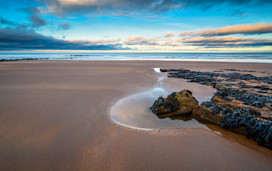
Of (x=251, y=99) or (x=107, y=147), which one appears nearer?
(x=107, y=147)

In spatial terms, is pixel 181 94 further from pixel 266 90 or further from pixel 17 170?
pixel 266 90

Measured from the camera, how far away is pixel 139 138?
2.83 m

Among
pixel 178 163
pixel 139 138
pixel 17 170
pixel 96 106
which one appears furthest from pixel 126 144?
pixel 96 106

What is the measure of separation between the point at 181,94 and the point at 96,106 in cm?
273

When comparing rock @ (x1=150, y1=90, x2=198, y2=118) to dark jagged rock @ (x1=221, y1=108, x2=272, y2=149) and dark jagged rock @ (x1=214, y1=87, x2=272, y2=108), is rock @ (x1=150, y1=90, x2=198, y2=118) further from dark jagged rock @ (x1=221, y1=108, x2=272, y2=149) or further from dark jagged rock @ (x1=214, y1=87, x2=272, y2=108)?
dark jagged rock @ (x1=214, y1=87, x2=272, y2=108)

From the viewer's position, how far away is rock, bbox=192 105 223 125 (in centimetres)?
339

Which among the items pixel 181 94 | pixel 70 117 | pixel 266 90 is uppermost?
pixel 181 94

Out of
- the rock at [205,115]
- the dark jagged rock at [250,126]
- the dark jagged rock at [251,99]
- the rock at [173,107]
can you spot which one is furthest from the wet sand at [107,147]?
the dark jagged rock at [251,99]

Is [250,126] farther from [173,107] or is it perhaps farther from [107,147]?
[107,147]

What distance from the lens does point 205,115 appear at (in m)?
3.61

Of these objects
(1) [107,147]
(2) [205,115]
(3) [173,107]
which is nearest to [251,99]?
(2) [205,115]

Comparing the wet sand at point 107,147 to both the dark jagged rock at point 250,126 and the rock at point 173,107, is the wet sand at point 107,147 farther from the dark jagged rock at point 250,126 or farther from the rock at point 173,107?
the rock at point 173,107

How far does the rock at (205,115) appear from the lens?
339 cm

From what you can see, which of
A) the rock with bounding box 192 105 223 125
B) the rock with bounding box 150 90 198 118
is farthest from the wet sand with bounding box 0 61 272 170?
the rock with bounding box 150 90 198 118
